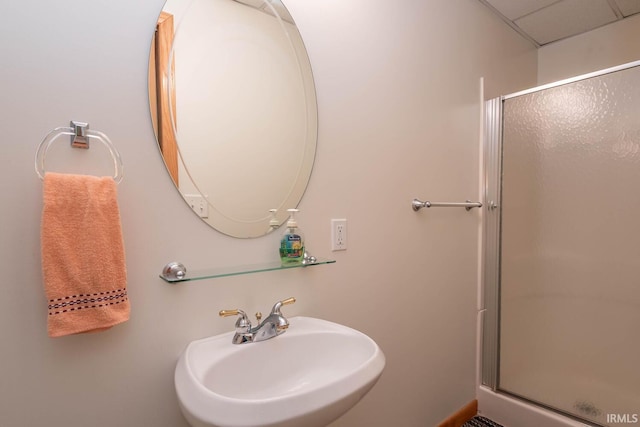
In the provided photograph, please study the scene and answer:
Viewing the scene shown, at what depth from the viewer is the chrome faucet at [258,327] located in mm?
866

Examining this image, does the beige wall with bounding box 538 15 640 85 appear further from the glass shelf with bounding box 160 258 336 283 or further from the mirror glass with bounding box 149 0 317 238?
the glass shelf with bounding box 160 258 336 283

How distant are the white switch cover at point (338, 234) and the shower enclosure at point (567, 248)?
1.07 m

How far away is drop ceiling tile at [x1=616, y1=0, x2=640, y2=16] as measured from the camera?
71.9 inches

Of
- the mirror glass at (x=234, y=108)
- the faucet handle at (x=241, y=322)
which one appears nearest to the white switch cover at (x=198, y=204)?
the mirror glass at (x=234, y=108)

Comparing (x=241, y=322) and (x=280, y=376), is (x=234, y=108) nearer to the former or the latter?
(x=241, y=322)

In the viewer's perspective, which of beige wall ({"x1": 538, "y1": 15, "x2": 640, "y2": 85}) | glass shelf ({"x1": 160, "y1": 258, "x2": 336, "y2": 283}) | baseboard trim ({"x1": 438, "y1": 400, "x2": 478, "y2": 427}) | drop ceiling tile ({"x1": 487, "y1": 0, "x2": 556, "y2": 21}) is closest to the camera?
glass shelf ({"x1": 160, "y1": 258, "x2": 336, "y2": 283})

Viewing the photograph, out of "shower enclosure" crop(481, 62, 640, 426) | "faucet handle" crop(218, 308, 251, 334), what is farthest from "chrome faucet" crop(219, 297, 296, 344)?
"shower enclosure" crop(481, 62, 640, 426)

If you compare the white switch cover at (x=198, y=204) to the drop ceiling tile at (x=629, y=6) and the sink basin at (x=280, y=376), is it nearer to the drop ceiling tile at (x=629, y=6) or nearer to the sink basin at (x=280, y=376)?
the sink basin at (x=280, y=376)

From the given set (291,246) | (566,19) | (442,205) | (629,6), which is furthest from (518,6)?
(291,246)

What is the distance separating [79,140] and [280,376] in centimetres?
77

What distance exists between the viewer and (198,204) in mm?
874

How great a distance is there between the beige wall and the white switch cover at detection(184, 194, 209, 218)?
2.61 m

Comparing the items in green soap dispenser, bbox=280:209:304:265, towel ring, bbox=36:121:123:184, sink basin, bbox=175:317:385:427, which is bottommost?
sink basin, bbox=175:317:385:427

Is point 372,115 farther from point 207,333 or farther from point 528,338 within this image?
point 528,338
